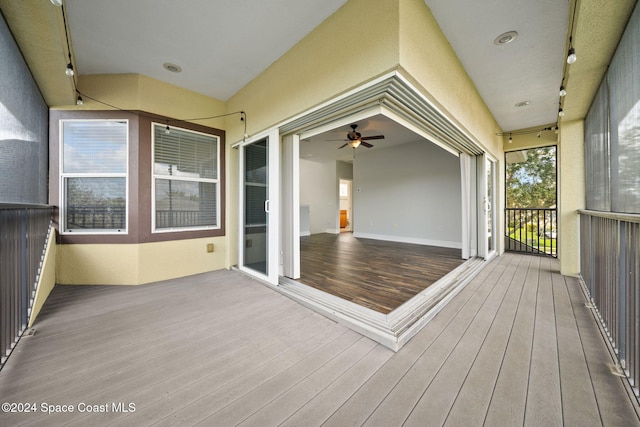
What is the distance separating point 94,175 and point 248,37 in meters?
2.74

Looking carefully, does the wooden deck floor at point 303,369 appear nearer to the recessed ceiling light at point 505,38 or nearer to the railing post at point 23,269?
the railing post at point 23,269

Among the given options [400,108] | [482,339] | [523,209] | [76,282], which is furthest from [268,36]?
[523,209]

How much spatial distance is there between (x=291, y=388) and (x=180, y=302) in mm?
1869


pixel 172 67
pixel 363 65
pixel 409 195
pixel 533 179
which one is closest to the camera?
pixel 363 65

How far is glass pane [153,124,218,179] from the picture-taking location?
3.44 meters

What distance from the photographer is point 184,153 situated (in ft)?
12.0

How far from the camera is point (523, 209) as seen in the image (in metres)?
5.62

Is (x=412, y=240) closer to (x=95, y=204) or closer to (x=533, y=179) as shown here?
(x=533, y=179)

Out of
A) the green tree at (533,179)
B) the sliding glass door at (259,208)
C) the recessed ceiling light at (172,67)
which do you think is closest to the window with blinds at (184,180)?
the sliding glass door at (259,208)

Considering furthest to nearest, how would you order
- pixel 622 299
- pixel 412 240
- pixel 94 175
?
pixel 412 240
pixel 94 175
pixel 622 299

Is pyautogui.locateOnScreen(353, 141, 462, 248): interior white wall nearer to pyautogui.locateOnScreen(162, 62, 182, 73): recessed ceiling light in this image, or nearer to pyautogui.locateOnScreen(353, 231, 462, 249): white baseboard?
pyautogui.locateOnScreen(353, 231, 462, 249): white baseboard

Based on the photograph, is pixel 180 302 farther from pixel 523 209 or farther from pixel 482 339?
pixel 523 209

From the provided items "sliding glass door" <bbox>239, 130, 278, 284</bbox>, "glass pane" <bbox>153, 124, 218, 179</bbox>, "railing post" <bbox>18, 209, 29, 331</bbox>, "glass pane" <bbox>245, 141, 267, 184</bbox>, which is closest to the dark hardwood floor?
"sliding glass door" <bbox>239, 130, 278, 284</bbox>

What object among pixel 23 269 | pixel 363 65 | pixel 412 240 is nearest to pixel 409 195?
pixel 412 240
